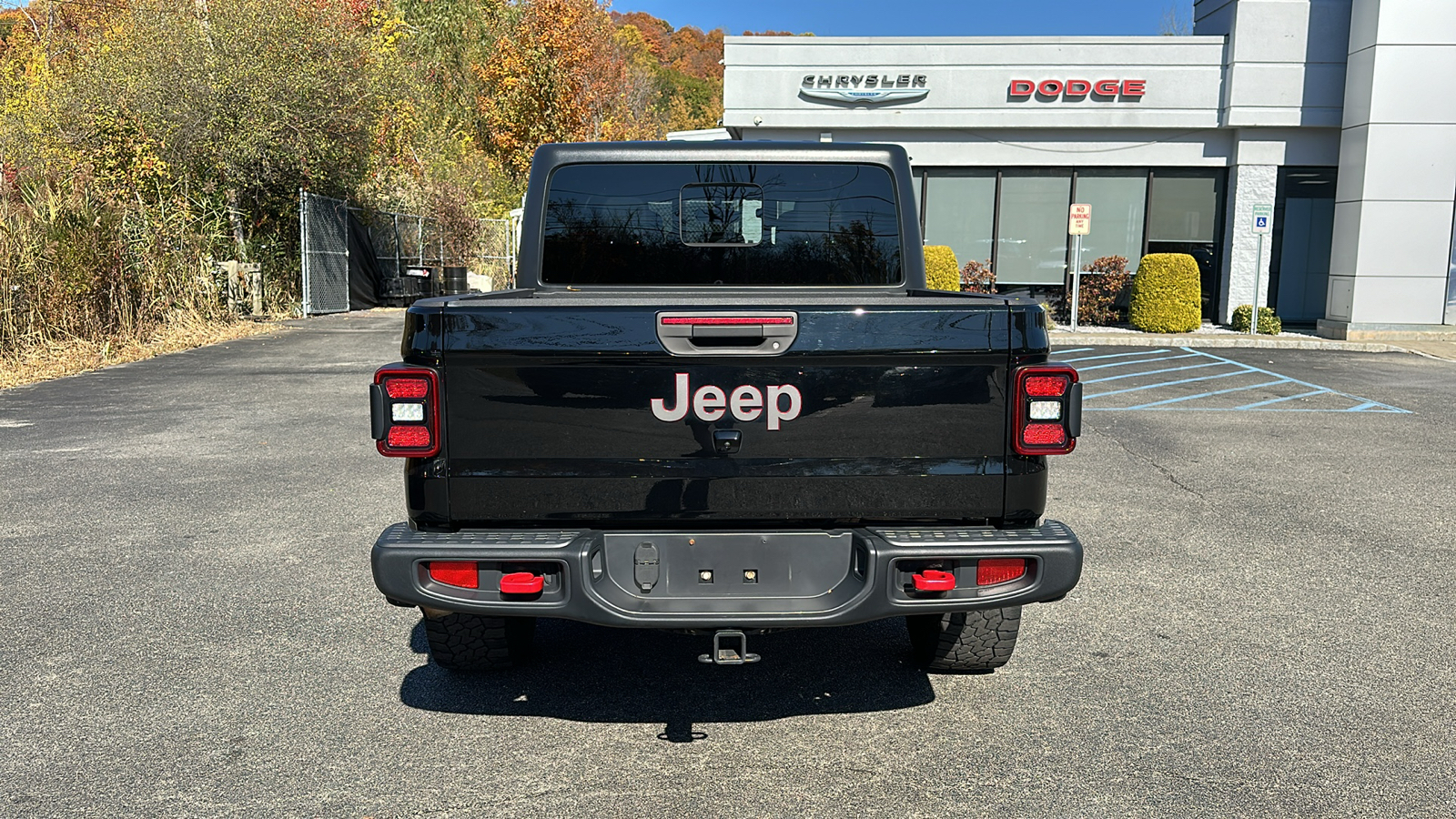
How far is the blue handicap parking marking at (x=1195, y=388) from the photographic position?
37.5 ft

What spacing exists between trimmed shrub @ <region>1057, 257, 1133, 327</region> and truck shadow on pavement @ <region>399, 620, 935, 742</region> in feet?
57.7

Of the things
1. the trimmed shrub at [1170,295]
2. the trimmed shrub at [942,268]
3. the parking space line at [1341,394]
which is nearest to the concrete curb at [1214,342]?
the trimmed shrub at [1170,295]

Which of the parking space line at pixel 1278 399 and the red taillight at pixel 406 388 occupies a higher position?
the red taillight at pixel 406 388

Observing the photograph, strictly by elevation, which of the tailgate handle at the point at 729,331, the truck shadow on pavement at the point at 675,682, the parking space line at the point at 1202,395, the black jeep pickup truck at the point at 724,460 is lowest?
the truck shadow on pavement at the point at 675,682

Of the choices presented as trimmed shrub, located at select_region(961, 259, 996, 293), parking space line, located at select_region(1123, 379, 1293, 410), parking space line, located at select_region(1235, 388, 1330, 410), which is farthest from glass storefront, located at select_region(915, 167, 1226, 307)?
parking space line, located at select_region(1235, 388, 1330, 410)

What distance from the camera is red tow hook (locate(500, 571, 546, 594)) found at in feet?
10.7

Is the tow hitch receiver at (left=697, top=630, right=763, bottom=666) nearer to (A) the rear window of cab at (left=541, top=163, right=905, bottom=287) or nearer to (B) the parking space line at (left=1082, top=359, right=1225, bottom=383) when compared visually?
(A) the rear window of cab at (left=541, top=163, right=905, bottom=287)

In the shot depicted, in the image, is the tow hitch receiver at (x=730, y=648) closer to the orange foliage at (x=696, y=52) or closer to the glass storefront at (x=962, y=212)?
the glass storefront at (x=962, y=212)

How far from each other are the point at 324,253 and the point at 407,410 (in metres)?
18.7

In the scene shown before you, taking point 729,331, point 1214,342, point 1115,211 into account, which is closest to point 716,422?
point 729,331

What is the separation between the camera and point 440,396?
10.7ft

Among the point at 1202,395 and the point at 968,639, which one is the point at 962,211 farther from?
the point at 968,639


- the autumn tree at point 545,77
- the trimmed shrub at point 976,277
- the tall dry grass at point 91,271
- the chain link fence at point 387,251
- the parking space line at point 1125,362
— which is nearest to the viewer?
the tall dry grass at point 91,271

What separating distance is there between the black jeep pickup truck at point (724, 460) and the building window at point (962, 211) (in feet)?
62.0
